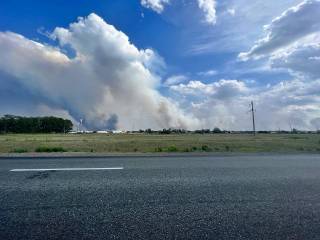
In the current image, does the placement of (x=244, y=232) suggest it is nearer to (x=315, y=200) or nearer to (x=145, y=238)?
(x=145, y=238)

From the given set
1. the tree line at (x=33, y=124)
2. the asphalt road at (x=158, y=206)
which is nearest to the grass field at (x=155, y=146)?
the asphalt road at (x=158, y=206)

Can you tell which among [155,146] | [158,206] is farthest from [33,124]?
[158,206]

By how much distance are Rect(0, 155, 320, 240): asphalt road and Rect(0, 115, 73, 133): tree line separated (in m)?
177

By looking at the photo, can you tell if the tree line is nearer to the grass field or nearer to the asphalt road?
the grass field

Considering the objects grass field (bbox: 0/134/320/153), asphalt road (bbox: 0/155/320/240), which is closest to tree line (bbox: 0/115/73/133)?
grass field (bbox: 0/134/320/153)

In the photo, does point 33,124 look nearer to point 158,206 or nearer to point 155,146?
point 155,146

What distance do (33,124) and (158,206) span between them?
185 metres

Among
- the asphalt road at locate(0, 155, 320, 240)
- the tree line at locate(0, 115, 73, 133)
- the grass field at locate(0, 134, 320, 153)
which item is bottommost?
the asphalt road at locate(0, 155, 320, 240)

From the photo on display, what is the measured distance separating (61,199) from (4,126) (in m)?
182

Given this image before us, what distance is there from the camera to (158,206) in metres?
4.09

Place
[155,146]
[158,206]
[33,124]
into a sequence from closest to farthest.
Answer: [158,206], [155,146], [33,124]

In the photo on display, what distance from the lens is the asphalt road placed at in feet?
10.8

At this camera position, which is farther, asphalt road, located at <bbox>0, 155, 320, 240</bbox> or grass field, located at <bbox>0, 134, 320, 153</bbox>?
grass field, located at <bbox>0, 134, 320, 153</bbox>

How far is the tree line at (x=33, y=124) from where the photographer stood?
168925 millimetres
